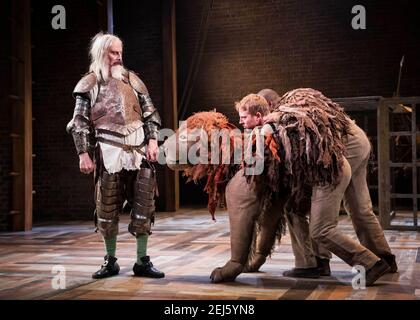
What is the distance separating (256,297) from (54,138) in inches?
201

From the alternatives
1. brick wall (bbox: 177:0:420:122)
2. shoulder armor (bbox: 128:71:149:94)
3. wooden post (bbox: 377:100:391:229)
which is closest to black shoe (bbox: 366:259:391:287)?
shoulder armor (bbox: 128:71:149:94)

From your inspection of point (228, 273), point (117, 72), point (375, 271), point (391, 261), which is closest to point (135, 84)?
point (117, 72)

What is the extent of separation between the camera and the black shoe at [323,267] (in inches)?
124

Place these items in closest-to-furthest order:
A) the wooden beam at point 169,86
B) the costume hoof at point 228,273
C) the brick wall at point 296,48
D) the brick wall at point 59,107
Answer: the costume hoof at point 228,273 → the brick wall at point 59,107 → the wooden beam at point 169,86 → the brick wall at point 296,48

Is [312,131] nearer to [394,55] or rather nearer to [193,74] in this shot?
[394,55]

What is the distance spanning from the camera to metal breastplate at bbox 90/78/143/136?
10.2 ft

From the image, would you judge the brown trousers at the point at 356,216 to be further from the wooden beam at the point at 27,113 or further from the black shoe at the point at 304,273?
the wooden beam at the point at 27,113

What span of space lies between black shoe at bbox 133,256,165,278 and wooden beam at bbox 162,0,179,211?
487 cm

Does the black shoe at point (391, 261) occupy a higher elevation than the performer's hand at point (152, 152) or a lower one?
lower

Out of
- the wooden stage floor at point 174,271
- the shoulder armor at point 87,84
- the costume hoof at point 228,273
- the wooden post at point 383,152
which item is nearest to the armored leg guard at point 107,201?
the wooden stage floor at point 174,271

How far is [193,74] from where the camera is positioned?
930cm

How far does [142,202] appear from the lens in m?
3.13

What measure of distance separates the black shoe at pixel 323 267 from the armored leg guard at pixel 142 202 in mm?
968

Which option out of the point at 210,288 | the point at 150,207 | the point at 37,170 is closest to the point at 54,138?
the point at 37,170
